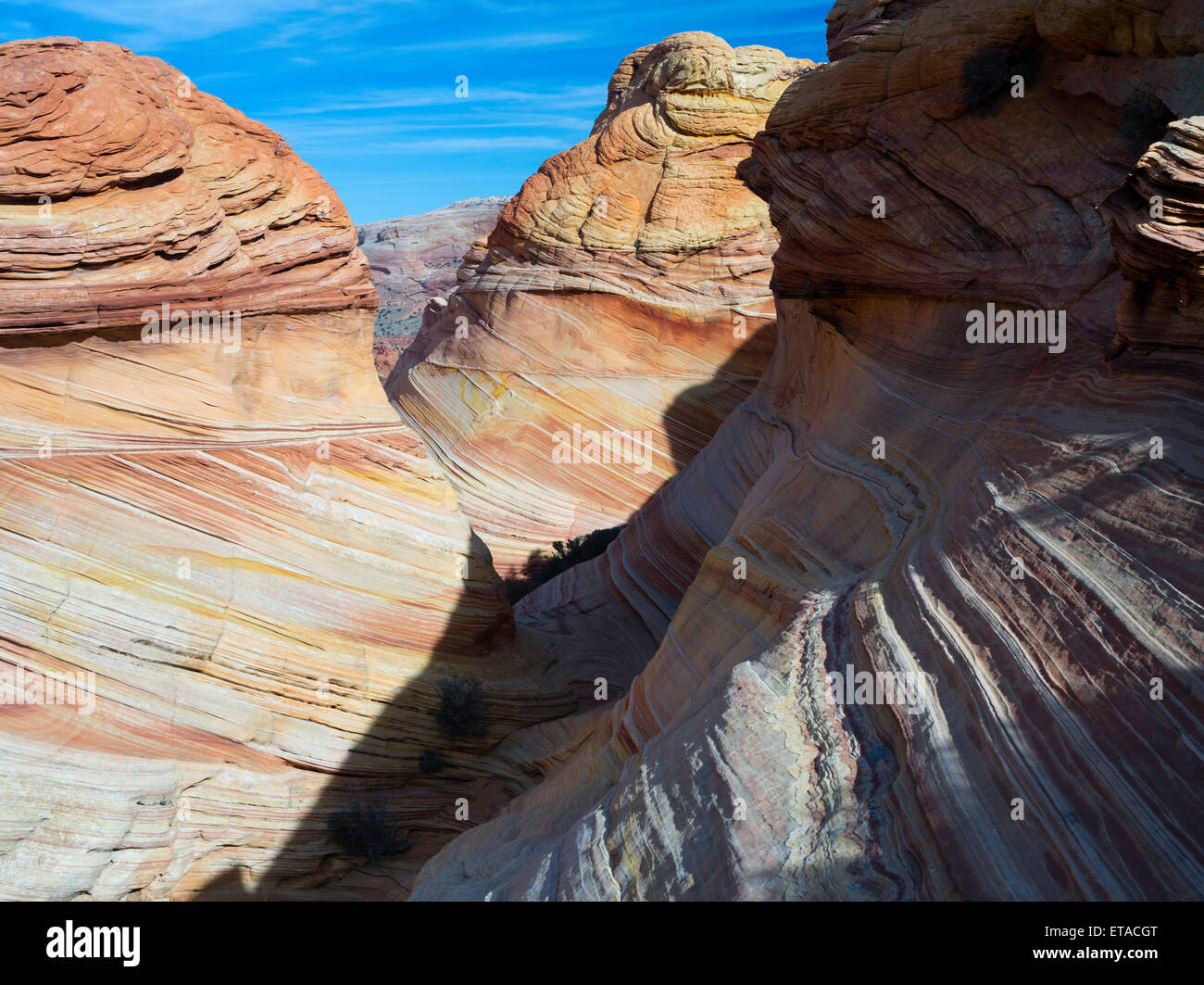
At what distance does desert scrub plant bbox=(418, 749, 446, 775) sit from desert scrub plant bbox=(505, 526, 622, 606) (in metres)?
5.62

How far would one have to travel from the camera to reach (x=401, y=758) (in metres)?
9.16

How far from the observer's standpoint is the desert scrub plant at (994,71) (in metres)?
8.15

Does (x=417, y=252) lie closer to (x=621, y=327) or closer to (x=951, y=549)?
(x=621, y=327)

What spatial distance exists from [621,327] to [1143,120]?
37.9ft

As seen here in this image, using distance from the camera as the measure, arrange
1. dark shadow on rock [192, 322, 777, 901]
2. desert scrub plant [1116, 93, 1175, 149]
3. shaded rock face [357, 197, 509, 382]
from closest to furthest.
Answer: desert scrub plant [1116, 93, 1175, 149] → dark shadow on rock [192, 322, 777, 901] → shaded rock face [357, 197, 509, 382]

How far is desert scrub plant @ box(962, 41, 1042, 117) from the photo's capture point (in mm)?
8148

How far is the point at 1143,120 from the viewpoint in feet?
22.5

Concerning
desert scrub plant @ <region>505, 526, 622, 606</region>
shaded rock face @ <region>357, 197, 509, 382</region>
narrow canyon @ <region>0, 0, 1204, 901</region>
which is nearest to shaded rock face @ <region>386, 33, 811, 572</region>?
desert scrub plant @ <region>505, 526, 622, 606</region>

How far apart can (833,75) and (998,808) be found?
8133 millimetres

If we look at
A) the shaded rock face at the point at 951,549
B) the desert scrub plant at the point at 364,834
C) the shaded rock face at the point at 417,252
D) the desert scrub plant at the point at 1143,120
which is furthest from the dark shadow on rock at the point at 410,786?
the shaded rock face at the point at 417,252

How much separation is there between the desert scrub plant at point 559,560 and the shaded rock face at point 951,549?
5.44 m

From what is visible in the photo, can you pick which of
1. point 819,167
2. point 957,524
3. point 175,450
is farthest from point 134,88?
point 957,524

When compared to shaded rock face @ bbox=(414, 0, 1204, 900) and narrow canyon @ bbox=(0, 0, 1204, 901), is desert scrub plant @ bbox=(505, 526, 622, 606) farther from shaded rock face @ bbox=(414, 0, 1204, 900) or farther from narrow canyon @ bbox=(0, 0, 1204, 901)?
shaded rock face @ bbox=(414, 0, 1204, 900)

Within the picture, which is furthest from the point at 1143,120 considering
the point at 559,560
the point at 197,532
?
the point at 559,560
